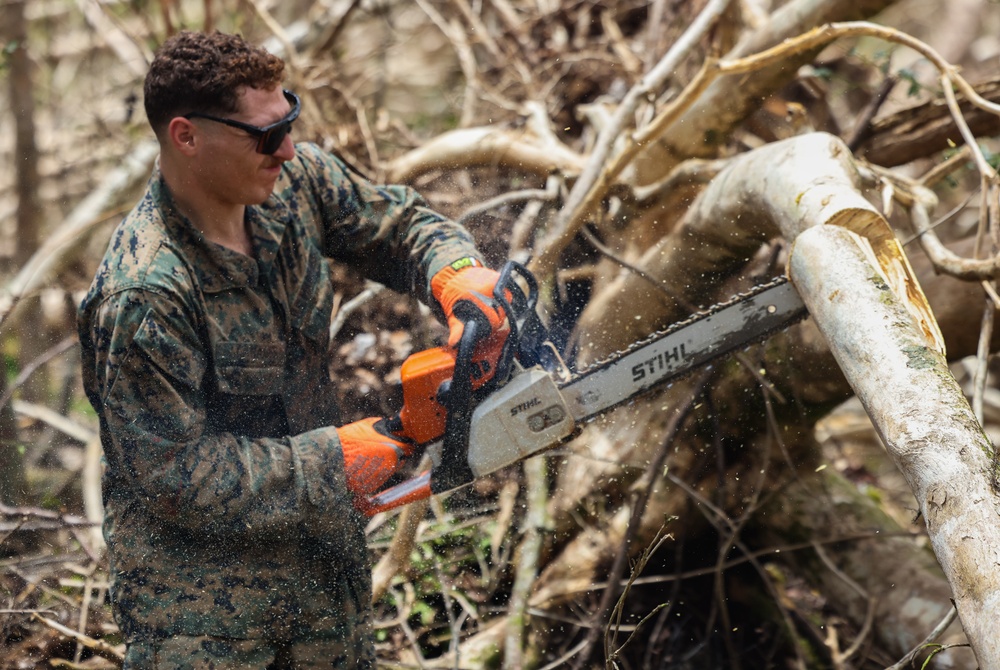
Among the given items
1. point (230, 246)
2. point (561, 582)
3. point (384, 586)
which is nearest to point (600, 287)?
point (561, 582)

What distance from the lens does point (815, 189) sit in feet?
8.05

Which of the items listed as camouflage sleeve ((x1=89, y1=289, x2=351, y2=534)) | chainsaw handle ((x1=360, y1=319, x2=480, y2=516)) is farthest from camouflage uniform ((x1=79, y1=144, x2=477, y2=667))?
chainsaw handle ((x1=360, y1=319, x2=480, y2=516))

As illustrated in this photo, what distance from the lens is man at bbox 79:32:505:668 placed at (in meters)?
2.11

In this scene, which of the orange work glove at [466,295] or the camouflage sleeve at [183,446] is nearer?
the camouflage sleeve at [183,446]

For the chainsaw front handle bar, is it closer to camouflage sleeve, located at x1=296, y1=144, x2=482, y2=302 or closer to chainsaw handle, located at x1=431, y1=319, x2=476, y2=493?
chainsaw handle, located at x1=431, y1=319, x2=476, y2=493

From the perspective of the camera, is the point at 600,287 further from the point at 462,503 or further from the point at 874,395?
the point at 874,395

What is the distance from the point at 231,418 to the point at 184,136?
78 centimetres

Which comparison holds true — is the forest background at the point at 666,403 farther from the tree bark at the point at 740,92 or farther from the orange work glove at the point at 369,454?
the orange work glove at the point at 369,454

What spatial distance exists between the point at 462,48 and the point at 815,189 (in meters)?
3.24

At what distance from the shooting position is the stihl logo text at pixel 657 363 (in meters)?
2.43

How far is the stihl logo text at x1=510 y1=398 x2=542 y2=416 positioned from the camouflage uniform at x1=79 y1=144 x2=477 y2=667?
48 centimetres

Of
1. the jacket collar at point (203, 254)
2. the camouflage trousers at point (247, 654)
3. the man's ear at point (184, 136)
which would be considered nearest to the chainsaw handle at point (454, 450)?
the camouflage trousers at point (247, 654)

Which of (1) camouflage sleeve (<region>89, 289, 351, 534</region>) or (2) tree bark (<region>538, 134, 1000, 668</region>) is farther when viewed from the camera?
(2) tree bark (<region>538, 134, 1000, 668</region>)

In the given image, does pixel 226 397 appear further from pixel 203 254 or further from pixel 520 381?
pixel 520 381
